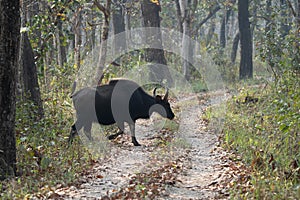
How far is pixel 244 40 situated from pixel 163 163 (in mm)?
16640

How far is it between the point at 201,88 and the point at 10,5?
15796mm

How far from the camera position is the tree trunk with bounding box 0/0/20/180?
25.2ft

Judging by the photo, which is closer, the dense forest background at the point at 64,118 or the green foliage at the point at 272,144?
the green foliage at the point at 272,144

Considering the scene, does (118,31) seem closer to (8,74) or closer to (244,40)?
(244,40)

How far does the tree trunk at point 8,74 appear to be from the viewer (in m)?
7.68

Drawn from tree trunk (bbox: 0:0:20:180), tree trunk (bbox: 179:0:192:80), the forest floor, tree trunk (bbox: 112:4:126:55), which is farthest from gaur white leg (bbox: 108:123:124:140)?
tree trunk (bbox: 112:4:126:55)

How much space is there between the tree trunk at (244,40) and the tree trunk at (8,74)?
18210 mm

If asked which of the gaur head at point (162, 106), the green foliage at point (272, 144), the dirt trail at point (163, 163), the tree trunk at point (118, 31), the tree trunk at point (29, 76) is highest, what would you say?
the tree trunk at point (118, 31)

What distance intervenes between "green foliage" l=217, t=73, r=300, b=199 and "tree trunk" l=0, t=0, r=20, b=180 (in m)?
3.54

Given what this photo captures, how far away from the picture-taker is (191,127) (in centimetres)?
1445

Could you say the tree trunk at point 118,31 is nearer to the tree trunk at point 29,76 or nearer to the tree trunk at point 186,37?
the tree trunk at point 186,37

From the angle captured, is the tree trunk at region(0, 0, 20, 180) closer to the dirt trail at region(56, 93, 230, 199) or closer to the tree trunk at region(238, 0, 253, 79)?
the dirt trail at region(56, 93, 230, 199)

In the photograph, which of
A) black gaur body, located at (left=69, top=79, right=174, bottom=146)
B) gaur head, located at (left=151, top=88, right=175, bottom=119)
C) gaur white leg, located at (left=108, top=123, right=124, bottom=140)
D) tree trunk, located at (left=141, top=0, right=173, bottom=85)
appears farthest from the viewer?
tree trunk, located at (left=141, top=0, right=173, bottom=85)

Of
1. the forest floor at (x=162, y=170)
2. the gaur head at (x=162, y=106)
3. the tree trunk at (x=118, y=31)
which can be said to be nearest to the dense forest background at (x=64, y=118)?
the forest floor at (x=162, y=170)
